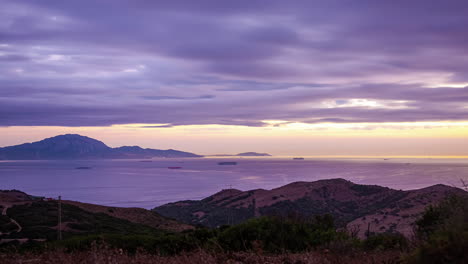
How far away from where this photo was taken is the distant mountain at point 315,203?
5603 centimetres

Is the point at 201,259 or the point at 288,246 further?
the point at 288,246

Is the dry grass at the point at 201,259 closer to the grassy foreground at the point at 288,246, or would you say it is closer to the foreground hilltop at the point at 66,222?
the grassy foreground at the point at 288,246

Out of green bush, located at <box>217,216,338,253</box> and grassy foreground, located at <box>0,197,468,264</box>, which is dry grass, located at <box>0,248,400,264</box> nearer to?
grassy foreground, located at <box>0,197,468,264</box>

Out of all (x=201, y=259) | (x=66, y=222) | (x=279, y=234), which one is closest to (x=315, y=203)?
(x=66, y=222)

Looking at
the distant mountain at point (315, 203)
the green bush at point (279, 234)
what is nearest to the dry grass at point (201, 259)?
the green bush at point (279, 234)

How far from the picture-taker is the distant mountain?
5603cm

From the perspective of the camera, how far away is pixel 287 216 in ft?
48.8

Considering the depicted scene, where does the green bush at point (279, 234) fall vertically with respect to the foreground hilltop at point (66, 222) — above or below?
above

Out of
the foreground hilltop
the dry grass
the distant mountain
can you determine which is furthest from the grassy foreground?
the distant mountain

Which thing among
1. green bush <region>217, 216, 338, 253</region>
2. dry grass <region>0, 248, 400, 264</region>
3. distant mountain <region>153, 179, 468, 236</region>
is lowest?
distant mountain <region>153, 179, 468, 236</region>

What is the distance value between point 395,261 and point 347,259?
29.7 inches

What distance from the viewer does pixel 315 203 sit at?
67125 mm

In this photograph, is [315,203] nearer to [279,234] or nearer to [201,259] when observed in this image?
[279,234]

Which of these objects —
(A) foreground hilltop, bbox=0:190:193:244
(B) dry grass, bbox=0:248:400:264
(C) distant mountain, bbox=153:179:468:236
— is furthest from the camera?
(C) distant mountain, bbox=153:179:468:236
